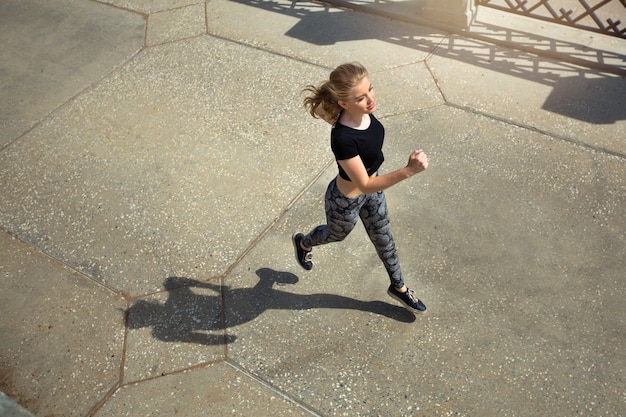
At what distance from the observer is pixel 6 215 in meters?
4.69

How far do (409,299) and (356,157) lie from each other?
1.32 metres

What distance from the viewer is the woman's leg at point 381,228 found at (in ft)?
10.6

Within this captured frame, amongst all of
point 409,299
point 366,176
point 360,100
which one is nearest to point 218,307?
point 409,299

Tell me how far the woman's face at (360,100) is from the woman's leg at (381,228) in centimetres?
58

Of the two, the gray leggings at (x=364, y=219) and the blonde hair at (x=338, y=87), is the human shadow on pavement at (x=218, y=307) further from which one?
the blonde hair at (x=338, y=87)

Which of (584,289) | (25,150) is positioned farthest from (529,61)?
(25,150)

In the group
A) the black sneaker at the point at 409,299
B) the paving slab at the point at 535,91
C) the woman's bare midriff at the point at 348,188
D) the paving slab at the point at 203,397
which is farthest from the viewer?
the paving slab at the point at 535,91

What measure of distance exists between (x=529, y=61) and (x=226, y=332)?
437cm

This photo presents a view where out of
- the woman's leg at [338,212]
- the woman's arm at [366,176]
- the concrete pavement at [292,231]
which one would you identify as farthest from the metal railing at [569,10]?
the woman's arm at [366,176]

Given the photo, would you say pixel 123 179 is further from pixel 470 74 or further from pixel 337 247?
pixel 470 74

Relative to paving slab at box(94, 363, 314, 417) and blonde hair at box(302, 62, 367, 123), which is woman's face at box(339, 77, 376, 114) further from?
paving slab at box(94, 363, 314, 417)

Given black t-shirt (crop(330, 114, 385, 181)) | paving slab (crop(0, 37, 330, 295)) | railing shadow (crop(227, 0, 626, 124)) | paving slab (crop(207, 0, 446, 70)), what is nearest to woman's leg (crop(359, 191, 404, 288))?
black t-shirt (crop(330, 114, 385, 181))

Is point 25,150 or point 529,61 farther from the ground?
point 529,61

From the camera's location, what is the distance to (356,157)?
2.82 m
